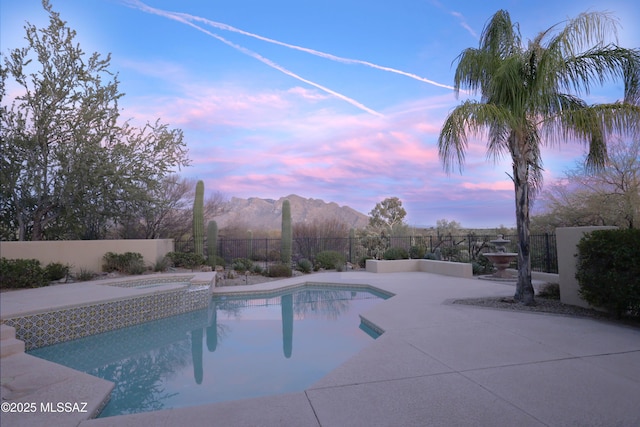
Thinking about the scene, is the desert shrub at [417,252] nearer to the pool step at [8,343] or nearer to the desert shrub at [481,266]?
the desert shrub at [481,266]

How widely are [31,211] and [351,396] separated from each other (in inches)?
544

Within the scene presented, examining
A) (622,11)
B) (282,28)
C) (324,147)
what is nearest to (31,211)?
(282,28)

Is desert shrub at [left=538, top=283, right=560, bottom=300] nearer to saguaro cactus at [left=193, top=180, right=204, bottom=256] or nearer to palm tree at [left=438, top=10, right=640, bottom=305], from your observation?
palm tree at [left=438, top=10, right=640, bottom=305]

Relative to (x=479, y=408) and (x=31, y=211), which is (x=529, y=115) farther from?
(x=31, y=211)

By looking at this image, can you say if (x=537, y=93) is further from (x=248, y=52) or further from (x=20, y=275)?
(x=20, y=275)

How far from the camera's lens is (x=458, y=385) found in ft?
11.1

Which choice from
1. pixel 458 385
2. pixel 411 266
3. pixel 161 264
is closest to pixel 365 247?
pixel 411 266

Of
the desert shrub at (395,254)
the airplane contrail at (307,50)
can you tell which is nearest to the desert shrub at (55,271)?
the airplane contrail at (307,50)

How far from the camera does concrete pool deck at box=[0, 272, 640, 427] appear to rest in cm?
278

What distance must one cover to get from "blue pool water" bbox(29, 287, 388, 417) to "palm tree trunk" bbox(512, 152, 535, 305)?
3.37m

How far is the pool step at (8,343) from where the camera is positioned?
4500 millimetres

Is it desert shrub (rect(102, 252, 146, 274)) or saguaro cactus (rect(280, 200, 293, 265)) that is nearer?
desert shrub (rect(102, 252, 146, 274))

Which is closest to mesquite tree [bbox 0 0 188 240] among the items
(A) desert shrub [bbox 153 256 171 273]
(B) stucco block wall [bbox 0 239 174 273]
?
(B) stucco block wall [bbox 0 239 174 273]

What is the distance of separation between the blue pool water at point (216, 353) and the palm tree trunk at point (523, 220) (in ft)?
11.1
